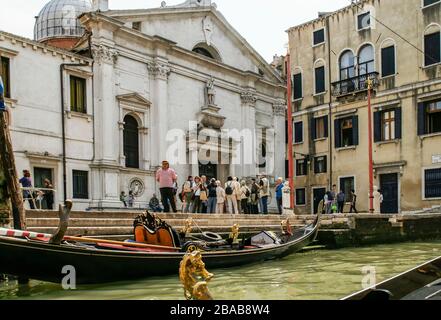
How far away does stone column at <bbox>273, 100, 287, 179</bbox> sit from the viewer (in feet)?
72.8

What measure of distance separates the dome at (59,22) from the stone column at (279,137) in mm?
8616

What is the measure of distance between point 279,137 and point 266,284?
16.3 m

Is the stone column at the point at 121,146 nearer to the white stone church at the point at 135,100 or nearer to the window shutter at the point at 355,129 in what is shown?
the white stone church at the point at 135,100

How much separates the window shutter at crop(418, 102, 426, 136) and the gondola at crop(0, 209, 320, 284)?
13.7 meters

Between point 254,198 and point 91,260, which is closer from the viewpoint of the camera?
point 91,260

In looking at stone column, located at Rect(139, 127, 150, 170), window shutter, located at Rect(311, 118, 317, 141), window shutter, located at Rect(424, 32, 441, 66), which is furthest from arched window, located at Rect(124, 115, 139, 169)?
window shutter, located at Rect(424, 32, 441, 66)

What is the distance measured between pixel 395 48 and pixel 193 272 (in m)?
19.4

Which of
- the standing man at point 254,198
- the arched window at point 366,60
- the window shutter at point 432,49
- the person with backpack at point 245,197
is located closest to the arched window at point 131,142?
the person with backpack at point 245,197

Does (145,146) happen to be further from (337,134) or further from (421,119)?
(421,119)

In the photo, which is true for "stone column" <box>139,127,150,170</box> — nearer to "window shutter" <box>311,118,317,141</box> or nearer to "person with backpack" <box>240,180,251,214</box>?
"person with backpack" <box>240,180,251,214</box>

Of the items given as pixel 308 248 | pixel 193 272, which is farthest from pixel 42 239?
pixel 308 248

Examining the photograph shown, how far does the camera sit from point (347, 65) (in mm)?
22234

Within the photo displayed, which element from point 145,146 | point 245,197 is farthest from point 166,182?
point 145,146

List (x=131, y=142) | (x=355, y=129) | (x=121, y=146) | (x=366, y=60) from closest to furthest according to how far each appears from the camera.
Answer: (x=121, y=146) → (x=131, y=142) → (x=355, y=129) → (x=366, y=60)
